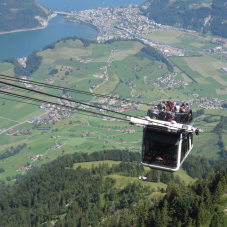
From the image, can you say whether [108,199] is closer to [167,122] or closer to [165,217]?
[165,217]

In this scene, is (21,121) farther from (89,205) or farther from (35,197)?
(89,205)

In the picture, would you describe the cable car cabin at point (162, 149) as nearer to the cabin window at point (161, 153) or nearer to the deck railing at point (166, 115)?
the cabin window at point (161, 153)

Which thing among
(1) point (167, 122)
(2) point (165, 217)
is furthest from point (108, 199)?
(1) point (167, 122)

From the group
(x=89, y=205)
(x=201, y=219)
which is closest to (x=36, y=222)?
(x=89, y=205)

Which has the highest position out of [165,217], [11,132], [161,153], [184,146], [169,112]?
[169,112]

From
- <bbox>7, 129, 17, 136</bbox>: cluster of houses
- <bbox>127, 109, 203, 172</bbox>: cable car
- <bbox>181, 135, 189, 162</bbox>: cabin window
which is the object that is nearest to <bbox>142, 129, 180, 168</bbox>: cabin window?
<bbox>127, 109, 203, 172</bbox>: cable car

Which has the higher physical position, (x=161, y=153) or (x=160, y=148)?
(x=160, y=148)

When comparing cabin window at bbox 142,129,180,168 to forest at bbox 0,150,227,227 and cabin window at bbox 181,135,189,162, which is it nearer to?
cabin window at bbox 181,135,189,162
